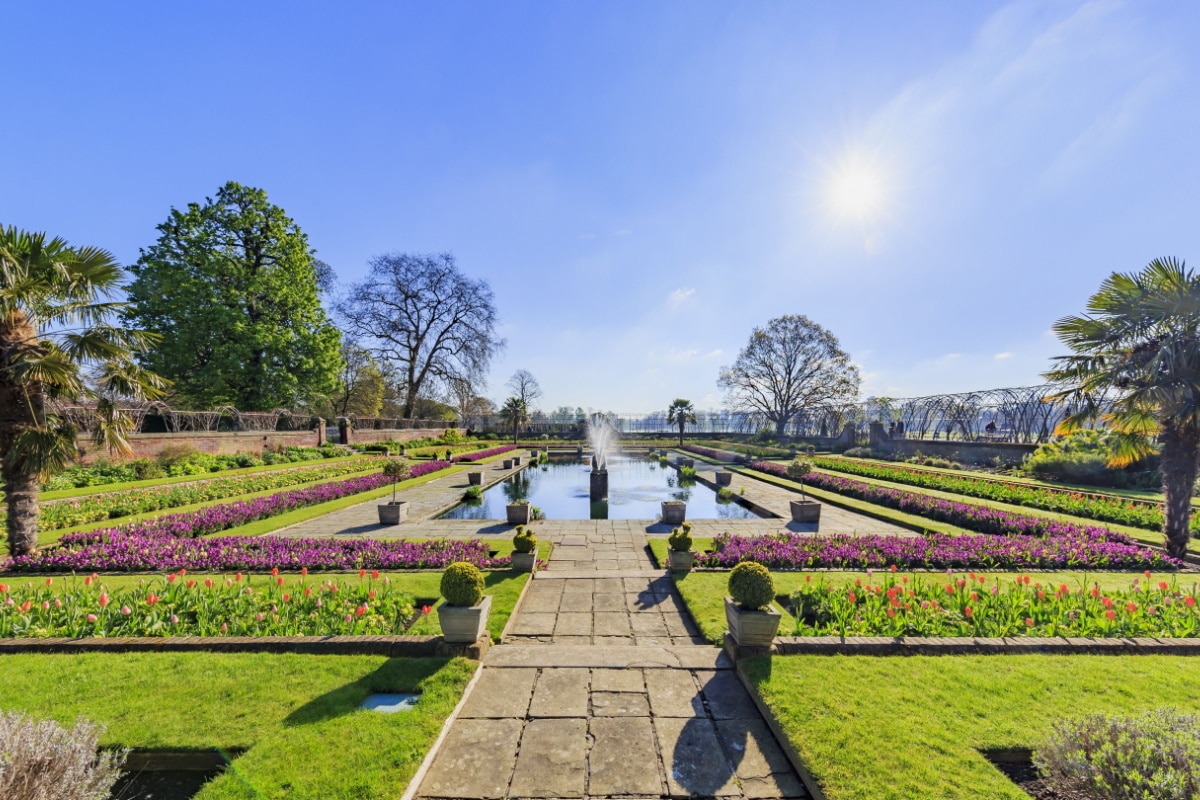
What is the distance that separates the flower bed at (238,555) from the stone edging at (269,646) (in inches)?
107

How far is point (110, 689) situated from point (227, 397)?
22.4 m

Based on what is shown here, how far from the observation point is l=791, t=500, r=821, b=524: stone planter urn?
11.7 m

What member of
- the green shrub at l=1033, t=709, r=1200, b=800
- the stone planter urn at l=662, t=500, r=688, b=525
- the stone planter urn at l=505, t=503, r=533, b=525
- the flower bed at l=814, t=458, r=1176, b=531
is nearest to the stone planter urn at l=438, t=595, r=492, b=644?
the green shrub at l=1033, t=709, r=1200, b=800

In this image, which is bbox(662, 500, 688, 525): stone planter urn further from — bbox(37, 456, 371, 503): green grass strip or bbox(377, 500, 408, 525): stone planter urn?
bbox(37, 456, 371, 503): green grass strip

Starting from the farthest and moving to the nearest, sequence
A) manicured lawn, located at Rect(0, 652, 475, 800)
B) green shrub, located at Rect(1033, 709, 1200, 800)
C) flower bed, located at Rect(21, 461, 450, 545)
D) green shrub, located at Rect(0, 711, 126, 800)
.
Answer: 1. flower bed, located at Rect(21, 461, 450, 545)
2. manicured lawn, located at Rect(0, 652, 475, 800)
3. green shrub, located at Rect(1033, 709, 1200, 800)
4. green shrub, located at Rect(0, 711, 126, 800)

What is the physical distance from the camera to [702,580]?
7.30 m

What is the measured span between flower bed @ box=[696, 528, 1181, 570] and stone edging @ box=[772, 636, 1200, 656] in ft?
9.94

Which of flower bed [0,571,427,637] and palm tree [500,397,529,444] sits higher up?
palm tree [500,397,529,444]

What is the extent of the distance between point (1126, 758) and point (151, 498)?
18.1m

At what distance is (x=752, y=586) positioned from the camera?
452 cm

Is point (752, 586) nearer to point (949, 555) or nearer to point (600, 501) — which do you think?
point (949, 555)

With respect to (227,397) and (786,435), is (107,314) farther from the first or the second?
(786,435)

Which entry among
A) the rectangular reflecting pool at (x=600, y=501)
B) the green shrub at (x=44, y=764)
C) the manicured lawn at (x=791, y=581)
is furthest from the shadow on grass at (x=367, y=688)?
the rectangular reflecting pool at (x=600, y=501)

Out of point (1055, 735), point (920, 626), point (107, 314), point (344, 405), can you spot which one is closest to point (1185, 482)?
point (920, 626)
